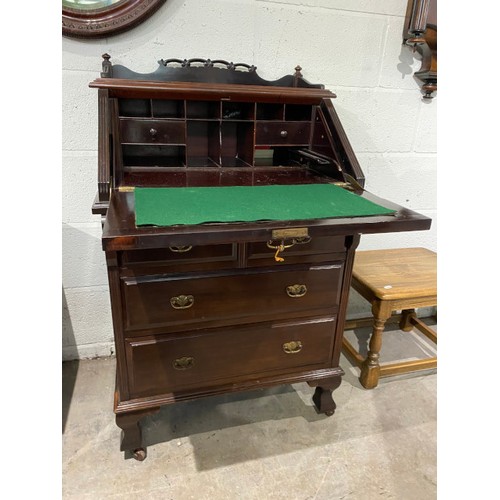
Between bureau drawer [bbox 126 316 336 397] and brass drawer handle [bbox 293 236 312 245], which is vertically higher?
brass drawer handle [bbox 293 236 312 245]

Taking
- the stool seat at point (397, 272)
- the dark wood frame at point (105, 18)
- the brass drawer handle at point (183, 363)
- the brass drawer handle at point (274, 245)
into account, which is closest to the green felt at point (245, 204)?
the brass drawer handle at point (274, 245)

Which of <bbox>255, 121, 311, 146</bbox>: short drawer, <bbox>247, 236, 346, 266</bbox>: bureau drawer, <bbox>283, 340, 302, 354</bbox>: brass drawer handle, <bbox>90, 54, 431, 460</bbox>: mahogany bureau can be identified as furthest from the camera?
<bbox>255, 121, 311, 146</bbox>: short drawer

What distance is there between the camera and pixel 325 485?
1535mm

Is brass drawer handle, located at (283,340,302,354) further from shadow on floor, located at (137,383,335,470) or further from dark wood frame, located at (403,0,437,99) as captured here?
dark wood frame, located at (403,0,437,99)

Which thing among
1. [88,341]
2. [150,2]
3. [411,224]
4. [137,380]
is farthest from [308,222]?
[88,341]

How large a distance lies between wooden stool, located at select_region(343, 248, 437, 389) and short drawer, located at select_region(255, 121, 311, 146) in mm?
760

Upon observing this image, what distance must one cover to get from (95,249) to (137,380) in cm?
84

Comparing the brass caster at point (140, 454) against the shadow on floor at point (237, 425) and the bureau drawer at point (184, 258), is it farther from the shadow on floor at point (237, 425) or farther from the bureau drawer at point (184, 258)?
the bureau drawer at point (184, 258)

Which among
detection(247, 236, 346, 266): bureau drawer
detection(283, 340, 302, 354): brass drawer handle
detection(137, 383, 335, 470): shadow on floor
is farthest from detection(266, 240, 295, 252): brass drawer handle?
detection(137, 383, 335, 470): shadow on floor

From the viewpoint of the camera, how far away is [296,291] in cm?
147

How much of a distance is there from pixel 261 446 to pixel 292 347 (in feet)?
1.59

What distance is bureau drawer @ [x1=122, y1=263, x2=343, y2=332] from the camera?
51.4 inches

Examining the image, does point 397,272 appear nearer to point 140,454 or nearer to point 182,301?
point 182,301

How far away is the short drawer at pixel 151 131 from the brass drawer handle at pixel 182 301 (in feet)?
2.26
